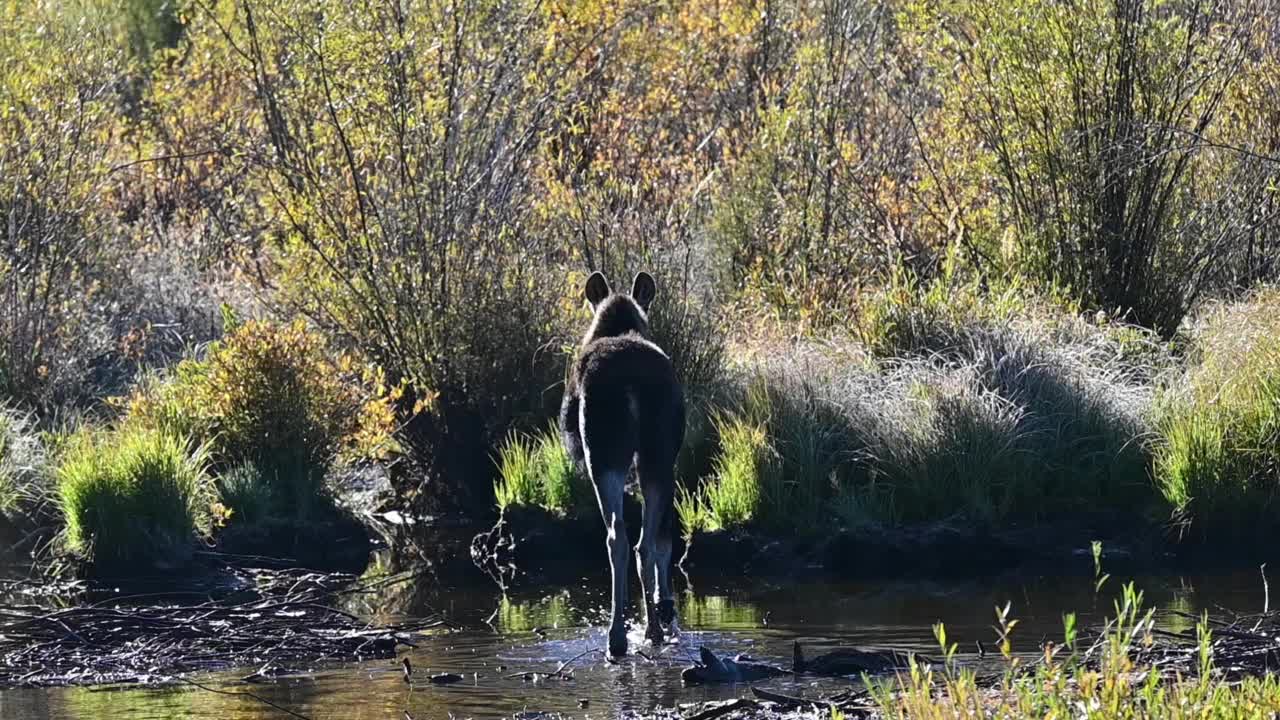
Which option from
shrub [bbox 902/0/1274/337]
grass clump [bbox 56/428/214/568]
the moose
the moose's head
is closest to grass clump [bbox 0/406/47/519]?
grass clump [bbox 56/428/214/568]

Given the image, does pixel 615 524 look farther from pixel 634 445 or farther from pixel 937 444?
pixel 937 444

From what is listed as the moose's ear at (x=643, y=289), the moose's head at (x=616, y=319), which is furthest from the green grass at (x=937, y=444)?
the moose's head at (x=616, y=319)

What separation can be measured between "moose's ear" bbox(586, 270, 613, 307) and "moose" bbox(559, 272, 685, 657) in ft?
4.65

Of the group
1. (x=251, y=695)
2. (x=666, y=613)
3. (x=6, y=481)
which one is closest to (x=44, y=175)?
(x=6, y=481)

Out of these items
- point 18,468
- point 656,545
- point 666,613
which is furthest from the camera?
point 18,468

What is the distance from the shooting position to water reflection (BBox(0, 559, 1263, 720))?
8.40 metres

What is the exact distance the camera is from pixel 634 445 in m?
9.69

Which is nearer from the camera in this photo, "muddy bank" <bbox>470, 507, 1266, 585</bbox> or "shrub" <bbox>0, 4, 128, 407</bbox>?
"muddy bank" <bbox>470, 507, 1266, 585</bbox>

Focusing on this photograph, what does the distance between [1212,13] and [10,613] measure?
10267 mm

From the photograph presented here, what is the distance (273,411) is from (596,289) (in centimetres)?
359

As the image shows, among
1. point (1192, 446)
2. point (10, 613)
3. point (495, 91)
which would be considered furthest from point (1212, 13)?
point (10, 613)

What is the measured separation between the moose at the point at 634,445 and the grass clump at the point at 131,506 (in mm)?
3819

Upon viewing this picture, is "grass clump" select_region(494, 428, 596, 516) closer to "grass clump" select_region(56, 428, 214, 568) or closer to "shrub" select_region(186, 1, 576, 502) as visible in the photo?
"shrub" select_region(186, 1, 576, 502)

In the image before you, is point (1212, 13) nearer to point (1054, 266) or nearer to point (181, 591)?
point (1054, 266)
